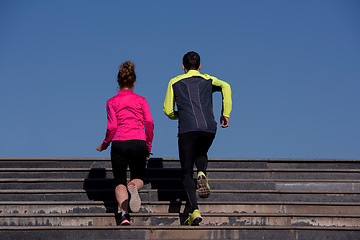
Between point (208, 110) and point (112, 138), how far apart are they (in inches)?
49.3

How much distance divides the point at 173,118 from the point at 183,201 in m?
1.27

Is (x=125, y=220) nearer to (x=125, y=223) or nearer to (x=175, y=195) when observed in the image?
(x=125, y=223)

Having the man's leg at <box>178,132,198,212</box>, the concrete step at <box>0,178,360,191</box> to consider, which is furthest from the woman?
the concrete step at <box>0,178,360,191</box>

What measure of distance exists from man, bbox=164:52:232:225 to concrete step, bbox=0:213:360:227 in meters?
0.46

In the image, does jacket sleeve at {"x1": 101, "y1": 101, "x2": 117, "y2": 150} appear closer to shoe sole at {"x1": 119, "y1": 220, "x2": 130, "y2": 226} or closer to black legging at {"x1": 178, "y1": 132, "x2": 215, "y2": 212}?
black legging at {"x1": 178, "y1": 132, "x2": 215, "y2": 212}

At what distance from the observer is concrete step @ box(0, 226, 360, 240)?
21.7 feet

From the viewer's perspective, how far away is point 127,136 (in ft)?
23.6

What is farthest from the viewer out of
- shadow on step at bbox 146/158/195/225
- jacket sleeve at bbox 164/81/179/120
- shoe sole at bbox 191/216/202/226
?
shadow on step at bbox 146/158/195/225

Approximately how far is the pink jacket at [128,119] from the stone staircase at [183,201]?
39.2 inches

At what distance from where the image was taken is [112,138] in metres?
7.28

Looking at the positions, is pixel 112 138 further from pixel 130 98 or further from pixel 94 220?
pixel 94 220

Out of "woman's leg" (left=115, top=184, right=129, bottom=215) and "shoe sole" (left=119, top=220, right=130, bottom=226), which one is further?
"woman's leg" (left=115, top=184, right=129, bottom=215)

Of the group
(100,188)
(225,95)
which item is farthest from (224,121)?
(100,188)

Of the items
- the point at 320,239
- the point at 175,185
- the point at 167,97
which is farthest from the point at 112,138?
the point at 320,239
